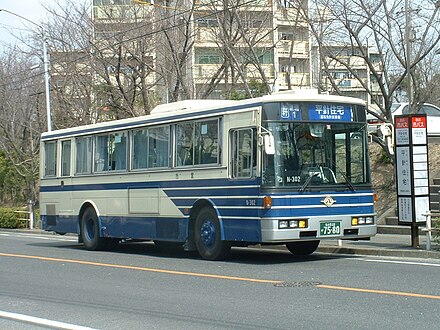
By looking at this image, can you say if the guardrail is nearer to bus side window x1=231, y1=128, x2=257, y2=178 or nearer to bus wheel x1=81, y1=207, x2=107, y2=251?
bus wheel x1=81, y1=207, x2=107, y2=251

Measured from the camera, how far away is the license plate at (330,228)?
1540 centimetres

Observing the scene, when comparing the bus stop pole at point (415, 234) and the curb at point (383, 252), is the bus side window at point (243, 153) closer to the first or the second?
the curb at point (383, 252)

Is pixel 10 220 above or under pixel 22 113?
under

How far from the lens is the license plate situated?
15.4 metres

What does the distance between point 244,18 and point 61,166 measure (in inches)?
372

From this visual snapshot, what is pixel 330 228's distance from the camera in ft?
50.9

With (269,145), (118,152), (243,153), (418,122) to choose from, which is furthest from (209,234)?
(418,122)

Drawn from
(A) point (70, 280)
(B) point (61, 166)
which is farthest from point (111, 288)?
(B) point (61, 166)

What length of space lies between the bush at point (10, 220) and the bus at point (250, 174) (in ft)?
61.5

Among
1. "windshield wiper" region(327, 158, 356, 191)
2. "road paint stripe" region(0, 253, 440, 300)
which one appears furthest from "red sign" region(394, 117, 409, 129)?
"road paint stripe" region(0, 253, 440, 300)

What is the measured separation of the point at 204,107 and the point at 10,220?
74.3 ft

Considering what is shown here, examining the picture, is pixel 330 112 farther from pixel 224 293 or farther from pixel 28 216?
pixel 28 216

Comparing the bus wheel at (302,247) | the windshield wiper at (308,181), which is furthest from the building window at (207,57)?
the windshield wiper at (308,181)

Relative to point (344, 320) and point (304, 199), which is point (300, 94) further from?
point (344, 320)
